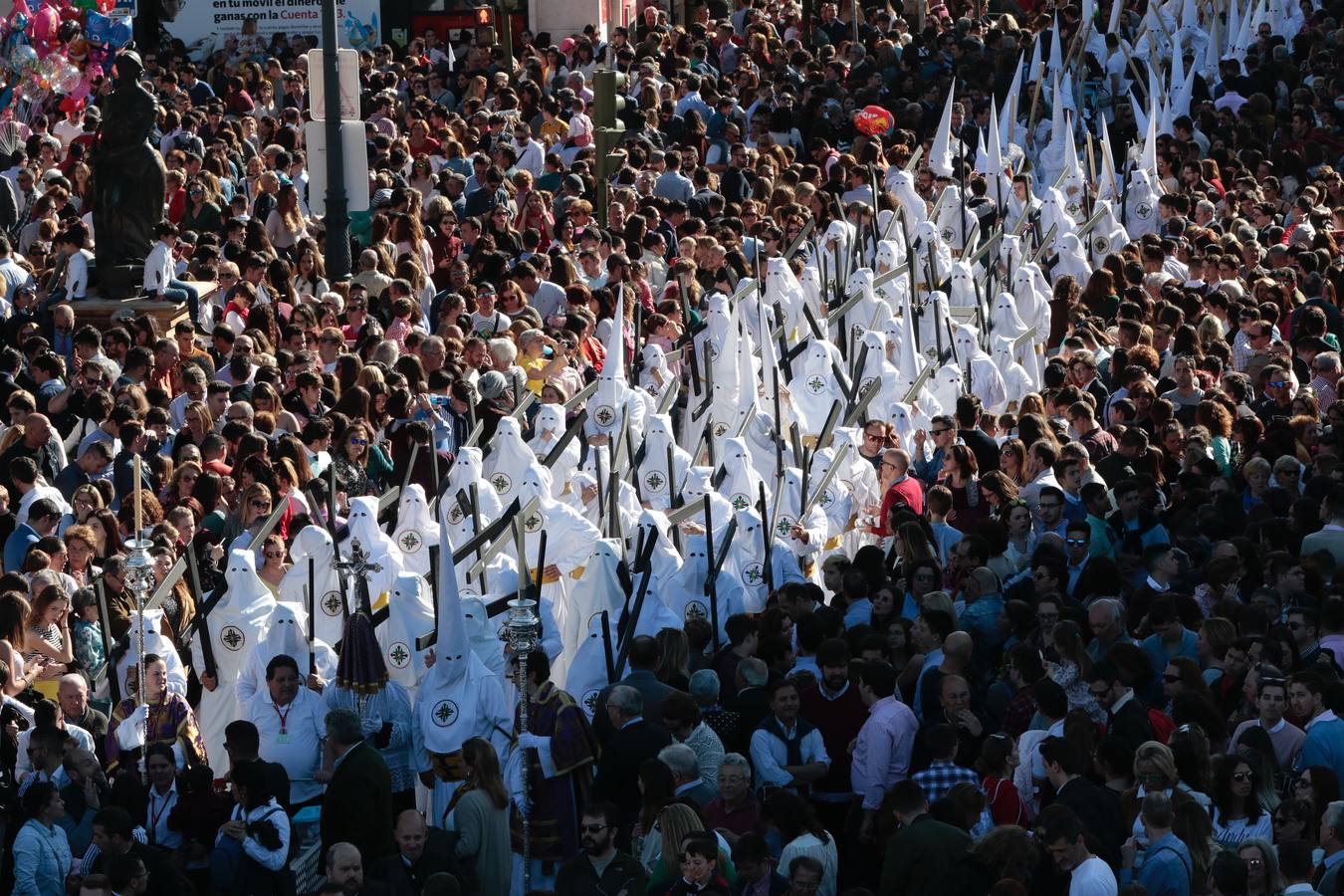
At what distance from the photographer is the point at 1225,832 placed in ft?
26.9

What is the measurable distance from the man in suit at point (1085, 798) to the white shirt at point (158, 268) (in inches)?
332

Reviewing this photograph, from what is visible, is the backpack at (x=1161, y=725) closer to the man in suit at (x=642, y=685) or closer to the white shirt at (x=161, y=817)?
the man in suit at (x=642, y=685)

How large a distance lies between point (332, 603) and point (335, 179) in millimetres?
5708

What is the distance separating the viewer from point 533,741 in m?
9.09

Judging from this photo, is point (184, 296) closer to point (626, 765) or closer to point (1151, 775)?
point (626, 765)

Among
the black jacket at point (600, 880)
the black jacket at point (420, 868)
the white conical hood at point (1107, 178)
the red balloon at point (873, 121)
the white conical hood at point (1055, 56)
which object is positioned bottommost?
the black jacket at point (420, 868)

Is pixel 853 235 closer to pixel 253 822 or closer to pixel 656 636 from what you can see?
pixel 656 636

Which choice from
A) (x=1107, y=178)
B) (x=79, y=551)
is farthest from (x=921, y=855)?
(x=1107, y=178)

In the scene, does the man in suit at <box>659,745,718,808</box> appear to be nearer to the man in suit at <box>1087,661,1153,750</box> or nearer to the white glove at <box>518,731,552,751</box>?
the white glove at <box>518,731,552,751</box>

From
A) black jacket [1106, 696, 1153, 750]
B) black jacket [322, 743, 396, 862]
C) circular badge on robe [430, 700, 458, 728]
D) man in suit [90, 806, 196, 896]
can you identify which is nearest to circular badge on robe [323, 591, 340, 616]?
circular badge on robe [430, 700, 458, 728]

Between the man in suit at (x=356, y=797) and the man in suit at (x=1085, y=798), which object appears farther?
the man in suit at (x=356, y=797)

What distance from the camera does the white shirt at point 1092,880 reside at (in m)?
7.66

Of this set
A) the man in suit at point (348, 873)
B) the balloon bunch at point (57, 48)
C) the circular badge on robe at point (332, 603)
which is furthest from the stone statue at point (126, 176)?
the man in suit at point (348, 873)

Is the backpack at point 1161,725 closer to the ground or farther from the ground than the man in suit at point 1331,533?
closer to the ground
